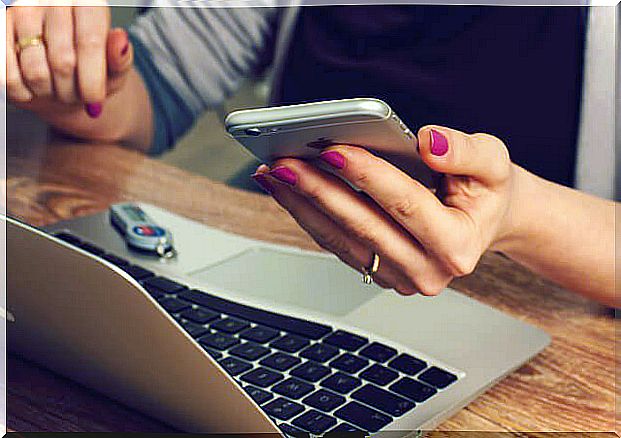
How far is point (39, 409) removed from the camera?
369mm

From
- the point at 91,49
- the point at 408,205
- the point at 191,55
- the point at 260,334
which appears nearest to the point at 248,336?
the point at 260,334

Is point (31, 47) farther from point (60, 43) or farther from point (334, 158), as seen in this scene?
point (334, 158)

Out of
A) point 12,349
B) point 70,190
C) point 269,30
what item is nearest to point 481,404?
point 12,349

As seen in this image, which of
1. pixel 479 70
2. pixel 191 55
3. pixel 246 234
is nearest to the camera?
pixel 246 234

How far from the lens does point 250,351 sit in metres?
0.39

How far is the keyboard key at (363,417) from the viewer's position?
1.12 ft

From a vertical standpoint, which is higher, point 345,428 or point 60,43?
point 60,43

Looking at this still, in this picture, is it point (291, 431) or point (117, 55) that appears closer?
point (291, 431)

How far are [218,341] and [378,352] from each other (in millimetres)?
73

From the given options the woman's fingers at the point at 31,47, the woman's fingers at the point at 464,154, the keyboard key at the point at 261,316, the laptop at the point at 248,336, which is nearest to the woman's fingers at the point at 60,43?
the woman's fingers at the point at 31,47

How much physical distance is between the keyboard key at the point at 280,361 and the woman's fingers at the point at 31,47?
33cm

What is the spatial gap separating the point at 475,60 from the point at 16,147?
0.38m

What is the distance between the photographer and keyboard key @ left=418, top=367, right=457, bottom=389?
0.38m

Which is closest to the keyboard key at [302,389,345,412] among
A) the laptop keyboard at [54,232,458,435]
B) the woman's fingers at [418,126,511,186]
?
the laptop keyboard at [54,232,458,435]
